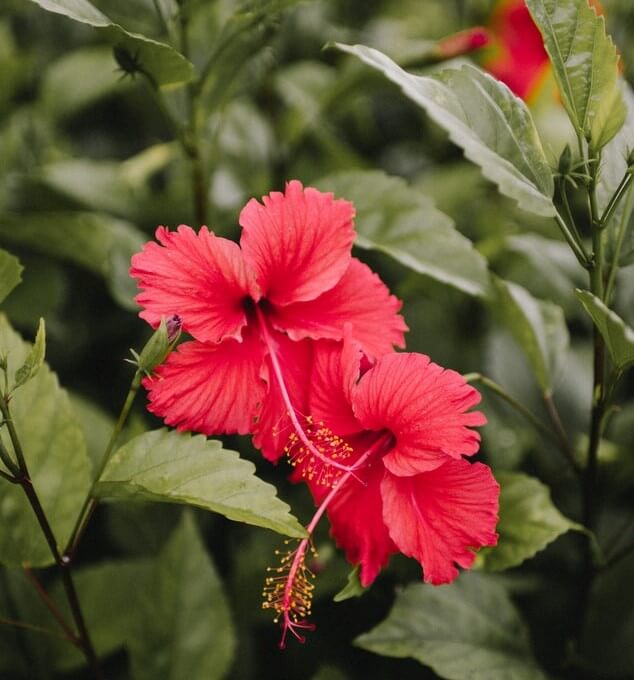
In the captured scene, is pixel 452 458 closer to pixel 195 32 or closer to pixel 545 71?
pixel 195 32

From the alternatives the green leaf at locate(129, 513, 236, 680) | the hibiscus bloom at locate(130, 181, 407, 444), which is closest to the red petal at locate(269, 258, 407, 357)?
the hibiscus bloom at locate(130, 181, 407, 444)

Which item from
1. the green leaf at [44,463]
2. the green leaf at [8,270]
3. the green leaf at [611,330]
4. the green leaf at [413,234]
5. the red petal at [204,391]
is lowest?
the green leaf at [44,463]

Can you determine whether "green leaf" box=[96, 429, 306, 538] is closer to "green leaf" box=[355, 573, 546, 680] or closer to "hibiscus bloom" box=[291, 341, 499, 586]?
"hibiscus bloom" box=[291, 341, 499, 586]

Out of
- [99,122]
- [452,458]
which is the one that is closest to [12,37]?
[99,122]

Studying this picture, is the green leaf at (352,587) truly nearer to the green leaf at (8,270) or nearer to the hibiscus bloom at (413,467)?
the hibiscus bloom at (413,467)

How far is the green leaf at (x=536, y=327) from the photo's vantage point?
1.00 m

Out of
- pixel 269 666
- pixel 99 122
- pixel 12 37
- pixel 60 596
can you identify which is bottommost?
pixel 269 666

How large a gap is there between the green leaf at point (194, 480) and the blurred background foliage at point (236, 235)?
0.24 m

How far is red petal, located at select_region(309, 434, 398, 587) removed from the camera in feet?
2.49

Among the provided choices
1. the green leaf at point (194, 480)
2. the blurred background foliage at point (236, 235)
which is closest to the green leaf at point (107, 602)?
the blurred background foliage at point (236, 235)

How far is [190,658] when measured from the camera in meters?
0.98

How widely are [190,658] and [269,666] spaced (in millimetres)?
224

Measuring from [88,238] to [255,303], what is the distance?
1.40 ft

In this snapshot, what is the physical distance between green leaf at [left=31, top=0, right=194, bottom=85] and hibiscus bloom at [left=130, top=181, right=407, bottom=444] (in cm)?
21
